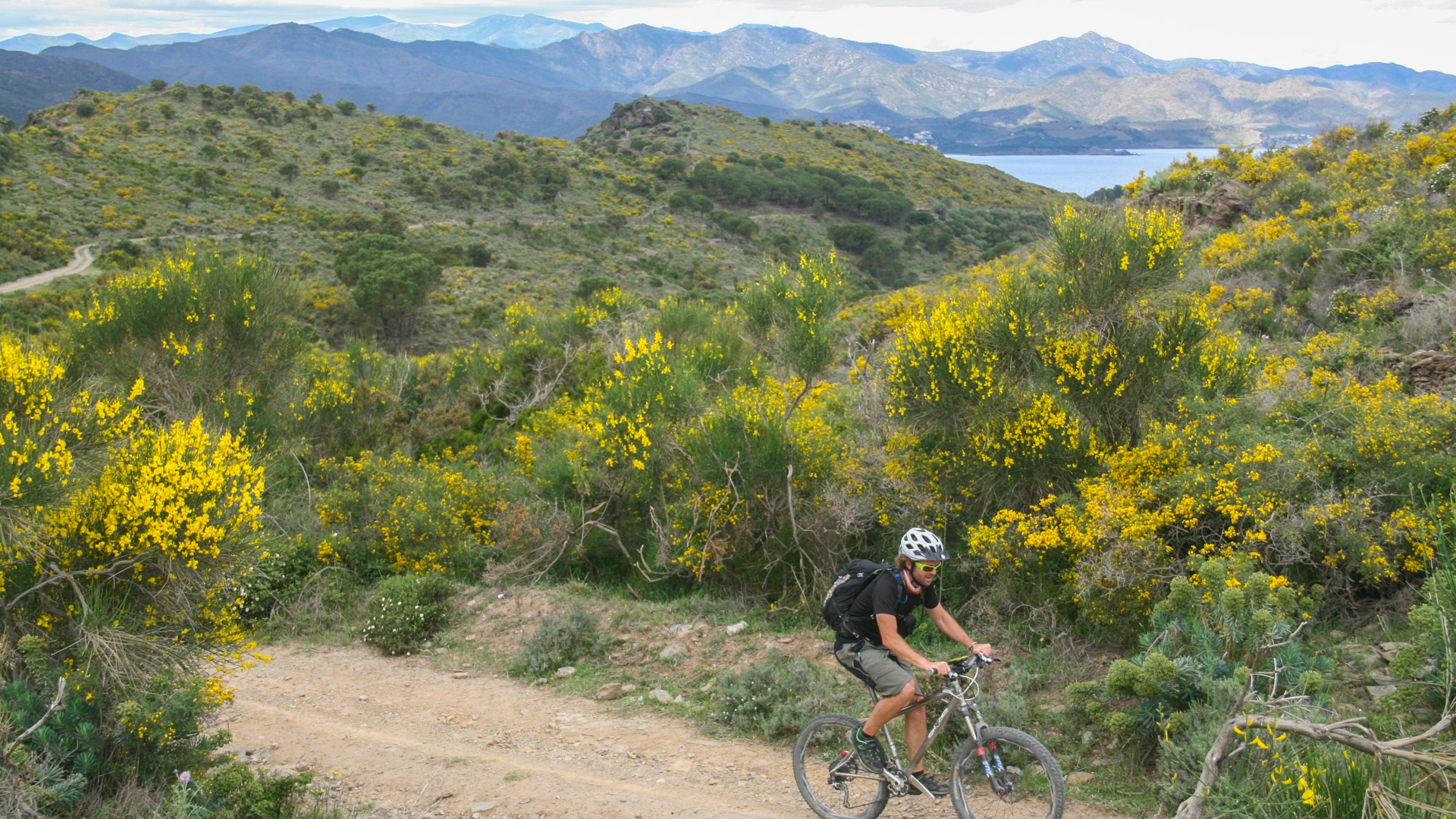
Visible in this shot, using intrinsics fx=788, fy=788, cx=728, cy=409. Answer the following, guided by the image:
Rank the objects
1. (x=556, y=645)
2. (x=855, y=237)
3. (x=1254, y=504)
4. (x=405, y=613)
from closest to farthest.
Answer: (x=1254, y=504), (x=556, y=645), (x=405, y=613), (x=855, y=237)

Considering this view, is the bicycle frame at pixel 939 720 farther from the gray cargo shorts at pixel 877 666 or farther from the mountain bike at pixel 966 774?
the gray cargo shorts at pixel 877 666

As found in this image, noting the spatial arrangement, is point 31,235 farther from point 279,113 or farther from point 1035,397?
point 1035,397

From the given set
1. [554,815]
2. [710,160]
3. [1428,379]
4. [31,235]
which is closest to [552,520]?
[554,815]

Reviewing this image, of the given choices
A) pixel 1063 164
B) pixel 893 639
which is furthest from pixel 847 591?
pixel 1063 164

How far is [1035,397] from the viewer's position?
7539 millimetres

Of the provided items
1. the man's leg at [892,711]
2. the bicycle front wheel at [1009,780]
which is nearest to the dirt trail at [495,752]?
the bicycle front wheel at [1009,780]

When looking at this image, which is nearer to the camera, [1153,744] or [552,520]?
[1153,744]

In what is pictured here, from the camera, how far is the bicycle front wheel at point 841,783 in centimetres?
454

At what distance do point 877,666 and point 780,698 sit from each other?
2.09 m

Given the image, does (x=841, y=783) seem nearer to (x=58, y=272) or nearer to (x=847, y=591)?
(x=847, y=591)

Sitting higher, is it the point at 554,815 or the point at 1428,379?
the point at 1428,379

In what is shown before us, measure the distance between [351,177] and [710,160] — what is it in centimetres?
2957

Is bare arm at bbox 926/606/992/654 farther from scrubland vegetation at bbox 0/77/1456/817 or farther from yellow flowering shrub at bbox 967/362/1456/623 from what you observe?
yellow flowering shrub at bbox 967/362/1456/623

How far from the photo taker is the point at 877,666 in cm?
435
